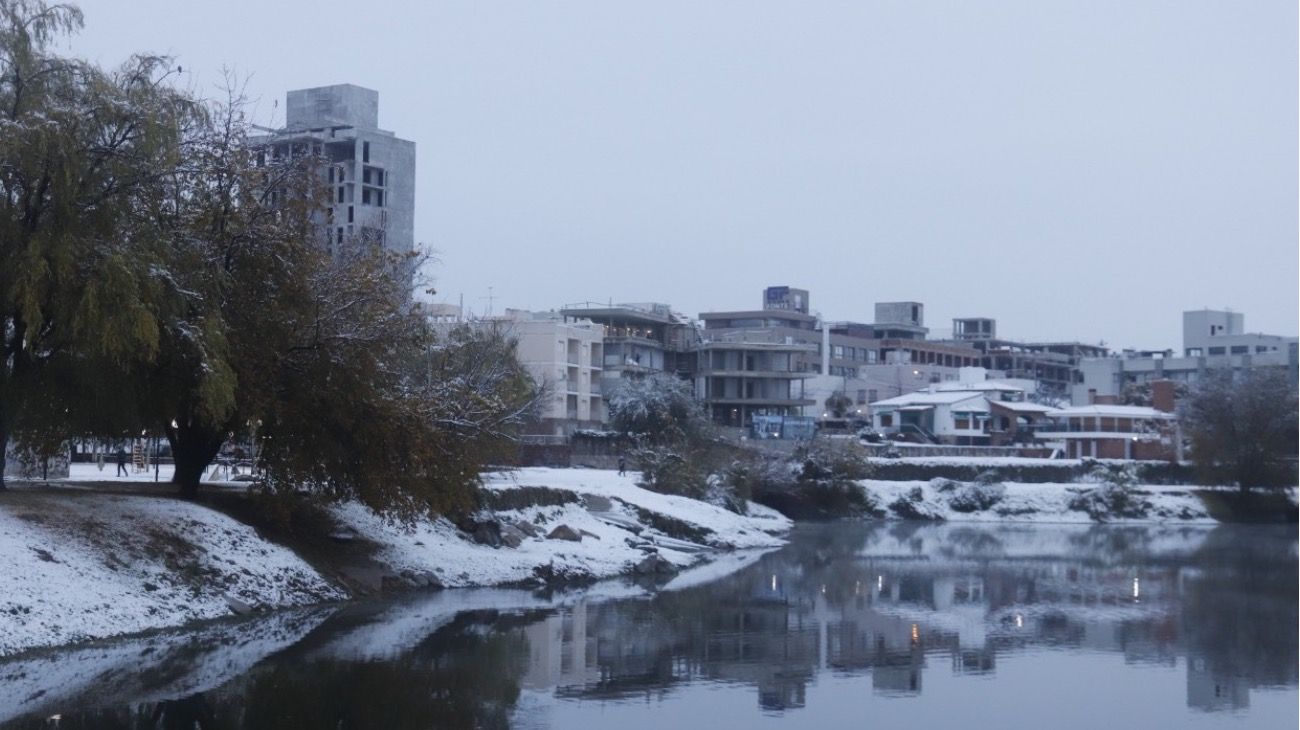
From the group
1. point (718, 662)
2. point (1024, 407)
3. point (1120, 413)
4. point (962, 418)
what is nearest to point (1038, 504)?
point (1120, 413)

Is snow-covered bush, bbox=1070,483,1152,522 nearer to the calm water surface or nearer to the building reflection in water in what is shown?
the building reflection in water

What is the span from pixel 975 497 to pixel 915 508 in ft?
→ 14.8

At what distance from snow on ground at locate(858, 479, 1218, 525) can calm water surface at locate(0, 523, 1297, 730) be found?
40.6 meters

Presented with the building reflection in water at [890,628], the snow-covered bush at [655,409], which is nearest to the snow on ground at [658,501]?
the building reflection in water at [890,628]

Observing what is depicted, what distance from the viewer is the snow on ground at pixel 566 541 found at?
38.2m

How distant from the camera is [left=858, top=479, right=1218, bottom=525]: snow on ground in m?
84.2

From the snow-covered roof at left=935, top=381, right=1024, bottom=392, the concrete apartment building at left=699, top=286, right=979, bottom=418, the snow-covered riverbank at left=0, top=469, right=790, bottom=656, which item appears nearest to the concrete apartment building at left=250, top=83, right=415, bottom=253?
the concrete apartment building at left=699, top=286, right=979, bottom=418

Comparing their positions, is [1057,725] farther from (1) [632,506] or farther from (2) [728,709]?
(1) [632,506]

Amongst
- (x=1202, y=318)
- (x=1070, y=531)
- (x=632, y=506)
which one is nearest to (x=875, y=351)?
(x=1202, y=318)

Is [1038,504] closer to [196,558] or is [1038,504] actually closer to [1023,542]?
[1023,542]

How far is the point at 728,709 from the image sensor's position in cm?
2175

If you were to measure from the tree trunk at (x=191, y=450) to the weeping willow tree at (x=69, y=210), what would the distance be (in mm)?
4209

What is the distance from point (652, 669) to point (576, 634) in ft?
14.9

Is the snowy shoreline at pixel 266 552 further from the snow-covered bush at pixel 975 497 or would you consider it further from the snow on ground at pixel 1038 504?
the snow-covered bush at pixel 975 497
